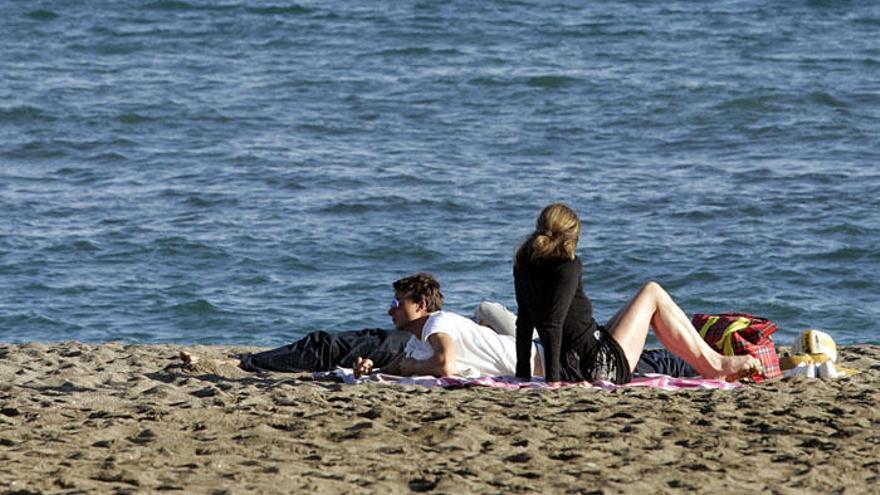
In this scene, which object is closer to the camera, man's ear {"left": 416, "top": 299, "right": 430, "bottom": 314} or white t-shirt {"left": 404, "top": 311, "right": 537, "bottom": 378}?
white t-shirt {"left": 404, "top": 311, "right": 537, "bottom": 378}

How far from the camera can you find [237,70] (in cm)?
2559

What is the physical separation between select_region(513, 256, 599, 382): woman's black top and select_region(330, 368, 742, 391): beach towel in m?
0.12

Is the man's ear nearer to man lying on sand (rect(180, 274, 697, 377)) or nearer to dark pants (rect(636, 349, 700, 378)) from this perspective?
man lying on sand (rect(180, 274, 697, 377))

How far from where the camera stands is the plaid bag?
9.10m

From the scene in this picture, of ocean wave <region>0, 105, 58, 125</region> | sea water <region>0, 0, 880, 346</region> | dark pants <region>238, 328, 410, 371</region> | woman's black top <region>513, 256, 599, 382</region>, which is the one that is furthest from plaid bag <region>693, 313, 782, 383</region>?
ocean wave <region>0, 105, 58, 125</region>

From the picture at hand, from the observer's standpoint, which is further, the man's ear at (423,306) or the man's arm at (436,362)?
the man's ear at (423,306)

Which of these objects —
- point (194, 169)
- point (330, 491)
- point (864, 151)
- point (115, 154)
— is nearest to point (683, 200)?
point (864, 151)

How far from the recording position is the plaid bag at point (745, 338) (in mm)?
9102

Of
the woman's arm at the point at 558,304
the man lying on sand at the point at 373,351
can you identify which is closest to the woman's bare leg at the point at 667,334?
the man lying on sand at the point at 373,351

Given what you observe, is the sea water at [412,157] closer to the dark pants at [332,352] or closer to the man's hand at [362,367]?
the dark pants at [332,352]

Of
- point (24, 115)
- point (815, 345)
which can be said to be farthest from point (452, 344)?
point (24, 115)

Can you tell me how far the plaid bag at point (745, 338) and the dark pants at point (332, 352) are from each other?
180 cm

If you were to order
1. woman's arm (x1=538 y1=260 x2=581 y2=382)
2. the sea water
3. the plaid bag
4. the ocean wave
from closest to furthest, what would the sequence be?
1. woman's arm (x1=538 y1=260 x2=581 y2=382)
2. the plaid bag
3. the sea water
4. the ocean wave

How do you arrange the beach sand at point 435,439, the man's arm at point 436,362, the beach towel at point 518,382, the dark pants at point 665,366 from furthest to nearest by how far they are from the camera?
the dark pants at point 665,366 < the man's arm at point 436,362 < the beach towel at point 518,382 < the beach sand at point 435,439
